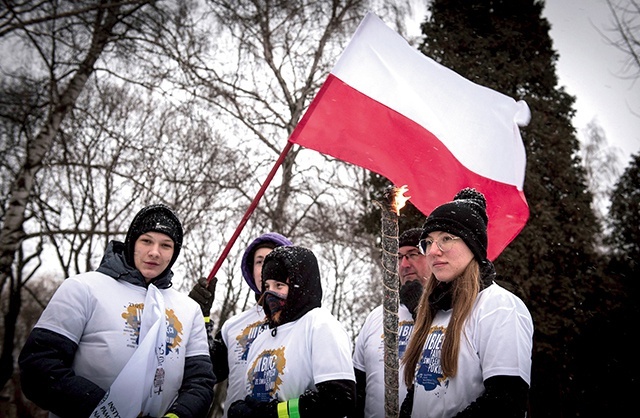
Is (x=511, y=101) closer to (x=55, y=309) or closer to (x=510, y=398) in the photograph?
(x=510, y=398)

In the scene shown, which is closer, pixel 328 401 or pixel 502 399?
pixel 502 399

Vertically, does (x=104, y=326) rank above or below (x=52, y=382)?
above

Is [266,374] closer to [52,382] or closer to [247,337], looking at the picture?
[247,337]

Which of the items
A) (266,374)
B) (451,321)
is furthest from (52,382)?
(451,321)

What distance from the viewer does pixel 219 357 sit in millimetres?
3721

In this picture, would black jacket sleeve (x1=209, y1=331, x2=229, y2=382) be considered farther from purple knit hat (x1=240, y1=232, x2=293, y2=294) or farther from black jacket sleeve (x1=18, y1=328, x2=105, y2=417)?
black jacket sleeve (x1=18, y1=328, x2=105, y2=417)

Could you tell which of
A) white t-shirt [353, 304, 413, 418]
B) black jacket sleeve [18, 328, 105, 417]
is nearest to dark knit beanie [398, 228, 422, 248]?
white t-shirt [353, 304, 413, 418]

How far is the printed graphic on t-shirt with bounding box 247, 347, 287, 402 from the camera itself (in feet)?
9.07

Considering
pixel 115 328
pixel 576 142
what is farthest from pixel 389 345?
pixel 576 142

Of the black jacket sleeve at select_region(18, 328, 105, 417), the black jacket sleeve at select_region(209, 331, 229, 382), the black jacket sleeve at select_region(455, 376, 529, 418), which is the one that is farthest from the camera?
the black jacket sleeve at select_region(209, 331, 229, 382)

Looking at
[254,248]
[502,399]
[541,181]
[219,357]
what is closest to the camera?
[502,399]

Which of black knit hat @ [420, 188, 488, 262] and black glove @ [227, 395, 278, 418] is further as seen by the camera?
black glove @ [227, 395, 278, 418]

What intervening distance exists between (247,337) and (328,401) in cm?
119

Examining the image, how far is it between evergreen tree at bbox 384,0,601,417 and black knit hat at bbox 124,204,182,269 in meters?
6.61
